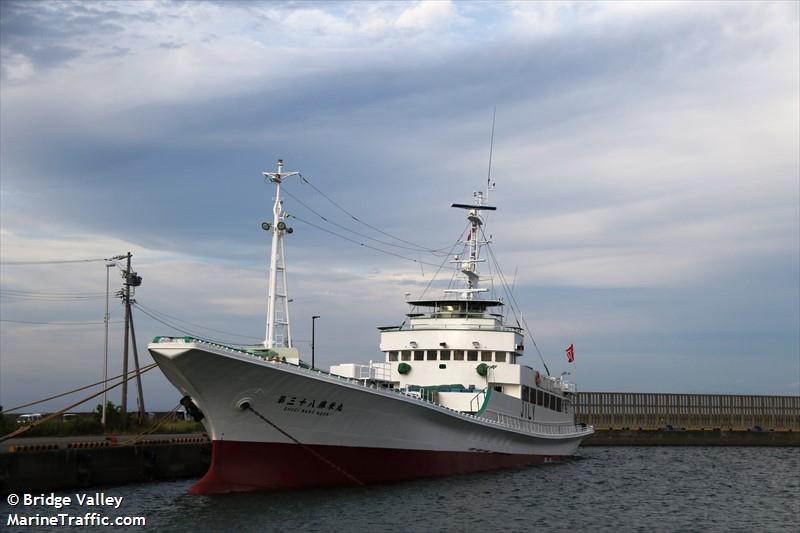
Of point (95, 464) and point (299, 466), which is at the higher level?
point (299, 466)

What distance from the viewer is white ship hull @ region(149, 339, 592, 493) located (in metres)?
24.9

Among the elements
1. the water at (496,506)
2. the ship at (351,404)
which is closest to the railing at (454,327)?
the ship at (351,404)

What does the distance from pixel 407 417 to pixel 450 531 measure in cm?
685

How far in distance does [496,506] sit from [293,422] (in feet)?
22.7

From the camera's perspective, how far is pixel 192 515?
23.0 meters

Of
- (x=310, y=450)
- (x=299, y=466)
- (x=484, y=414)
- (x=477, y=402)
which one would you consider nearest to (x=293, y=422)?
(x=310, y=450)

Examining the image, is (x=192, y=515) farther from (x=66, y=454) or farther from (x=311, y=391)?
(x=66, y=454)

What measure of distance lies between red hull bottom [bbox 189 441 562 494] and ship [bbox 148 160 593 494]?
3 centimetres

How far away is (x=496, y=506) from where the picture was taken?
26859 mm

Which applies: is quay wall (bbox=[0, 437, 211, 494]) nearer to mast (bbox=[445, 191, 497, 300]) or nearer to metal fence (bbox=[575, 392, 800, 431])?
mast (bbox=[445, 191, 497, 300])

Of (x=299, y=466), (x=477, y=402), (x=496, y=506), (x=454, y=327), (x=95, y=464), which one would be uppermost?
(x=454, y=327)

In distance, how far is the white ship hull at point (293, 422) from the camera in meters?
24.9

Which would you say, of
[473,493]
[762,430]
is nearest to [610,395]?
[762,430]

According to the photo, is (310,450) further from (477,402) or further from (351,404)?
(477,402)
